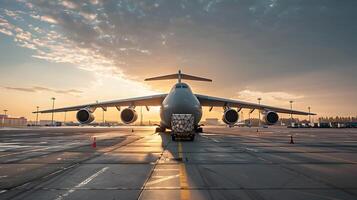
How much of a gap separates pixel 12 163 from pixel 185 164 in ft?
21.1

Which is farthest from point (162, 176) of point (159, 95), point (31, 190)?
point (159, 95)

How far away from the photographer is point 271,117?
31.0m

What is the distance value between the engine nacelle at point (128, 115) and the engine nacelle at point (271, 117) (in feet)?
50.0

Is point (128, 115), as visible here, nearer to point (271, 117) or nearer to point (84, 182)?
point (271, 117)

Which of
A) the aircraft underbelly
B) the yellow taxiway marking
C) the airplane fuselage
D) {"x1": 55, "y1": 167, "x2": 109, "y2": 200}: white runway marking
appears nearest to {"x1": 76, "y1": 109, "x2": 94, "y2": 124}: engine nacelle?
the airplane fuselage

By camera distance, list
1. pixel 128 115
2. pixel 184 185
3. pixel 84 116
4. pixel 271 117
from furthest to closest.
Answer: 1. pixel 271 117
2. pixel 128 115
3. pixel 84 116
4. pixel 184 185

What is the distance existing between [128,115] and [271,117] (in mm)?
16774

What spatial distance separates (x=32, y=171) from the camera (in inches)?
322

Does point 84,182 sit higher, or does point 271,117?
point 271,117

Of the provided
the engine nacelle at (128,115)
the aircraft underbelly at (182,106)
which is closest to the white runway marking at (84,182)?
the aircraft underbelly at (182,106)

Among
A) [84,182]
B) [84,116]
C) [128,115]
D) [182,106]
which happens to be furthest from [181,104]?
[84,182]

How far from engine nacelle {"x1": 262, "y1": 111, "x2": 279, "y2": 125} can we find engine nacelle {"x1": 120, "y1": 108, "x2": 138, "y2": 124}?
601 inches

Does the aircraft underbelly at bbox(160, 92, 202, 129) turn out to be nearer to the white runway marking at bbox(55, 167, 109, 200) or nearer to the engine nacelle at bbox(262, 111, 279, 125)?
the engine nacelle at bbox(262, 111, 279, 125)

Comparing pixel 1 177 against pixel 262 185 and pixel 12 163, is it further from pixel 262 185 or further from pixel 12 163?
pixel 262 185
